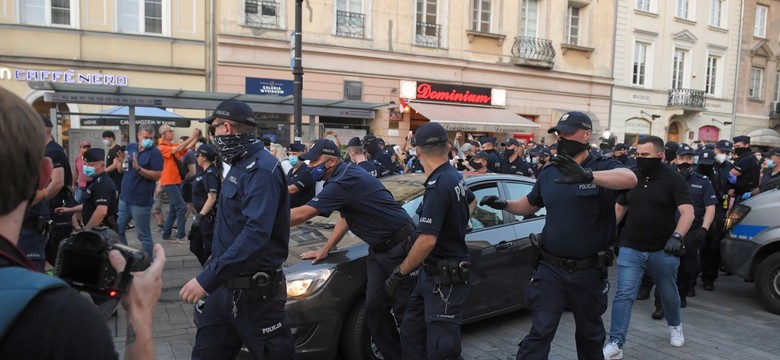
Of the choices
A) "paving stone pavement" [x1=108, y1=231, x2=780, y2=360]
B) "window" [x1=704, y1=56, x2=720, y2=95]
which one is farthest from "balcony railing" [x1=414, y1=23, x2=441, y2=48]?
"window" [x1=704, y1=56, x2=720, y2=95]

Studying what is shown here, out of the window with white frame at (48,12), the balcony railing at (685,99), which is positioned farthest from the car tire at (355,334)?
the balcony railing at (685,99)

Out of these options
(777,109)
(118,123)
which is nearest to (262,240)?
(118,123)

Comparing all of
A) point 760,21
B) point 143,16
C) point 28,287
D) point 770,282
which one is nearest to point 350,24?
point 143,16

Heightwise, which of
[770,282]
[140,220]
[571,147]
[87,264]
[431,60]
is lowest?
[770,282]

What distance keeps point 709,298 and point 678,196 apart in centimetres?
305

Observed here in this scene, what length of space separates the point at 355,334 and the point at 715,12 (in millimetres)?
30946

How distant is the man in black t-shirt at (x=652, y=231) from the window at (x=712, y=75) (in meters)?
27.5

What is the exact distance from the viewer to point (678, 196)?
484cm

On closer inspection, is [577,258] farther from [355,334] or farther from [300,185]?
[300,185]

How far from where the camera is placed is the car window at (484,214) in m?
5.18

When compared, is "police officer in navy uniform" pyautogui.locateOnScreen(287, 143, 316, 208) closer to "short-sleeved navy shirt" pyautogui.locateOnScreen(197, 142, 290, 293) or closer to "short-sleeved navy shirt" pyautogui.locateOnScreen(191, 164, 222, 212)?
"short-sleeved navy shirt" pyautogui.locateOnScreen(191, 164, 222, 212)

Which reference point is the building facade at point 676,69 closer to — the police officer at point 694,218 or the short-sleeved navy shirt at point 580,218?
the police officer at point 694,218

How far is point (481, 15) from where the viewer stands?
21.4 metres

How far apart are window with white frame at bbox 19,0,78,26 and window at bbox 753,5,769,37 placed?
3253 centimetres
